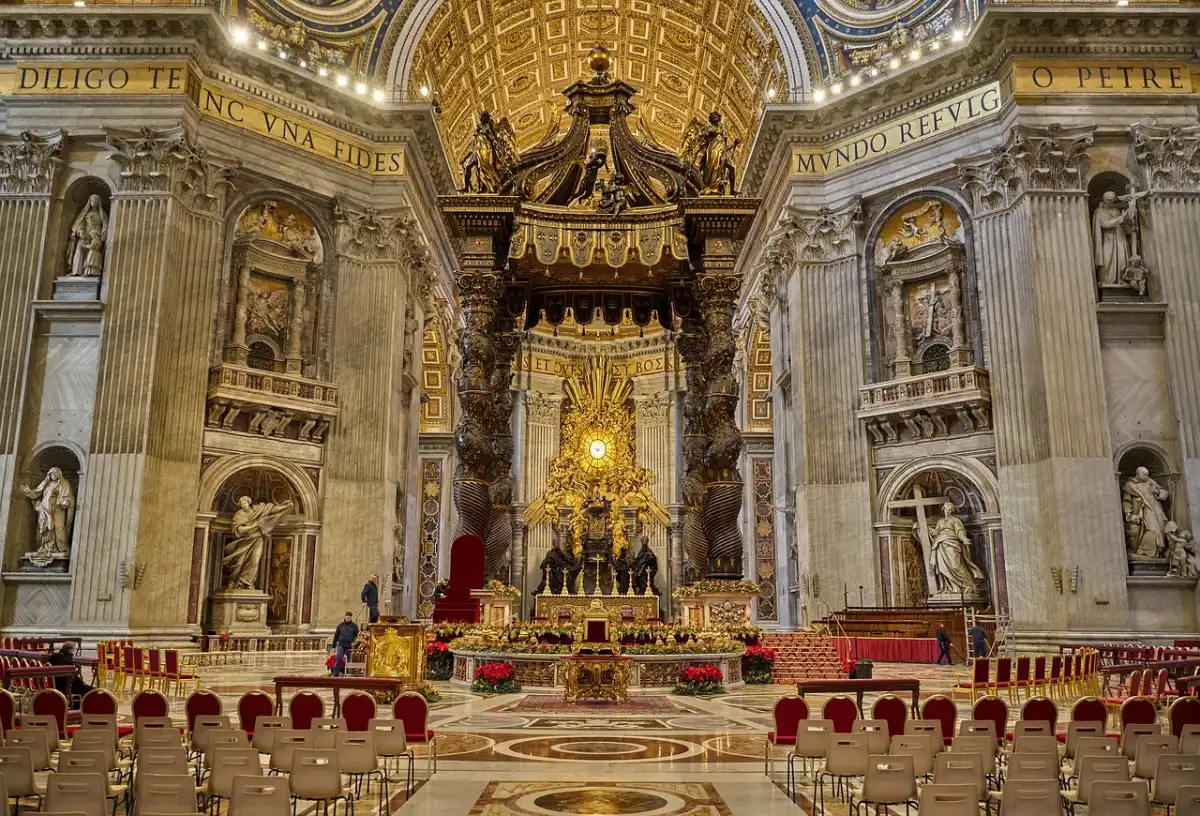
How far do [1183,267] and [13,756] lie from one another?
1774 centimetres

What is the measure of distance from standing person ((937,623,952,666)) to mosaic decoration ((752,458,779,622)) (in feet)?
26.0

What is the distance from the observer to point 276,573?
57.9ft

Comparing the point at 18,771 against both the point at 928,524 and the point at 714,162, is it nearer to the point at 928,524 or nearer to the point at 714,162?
the point at 714,162

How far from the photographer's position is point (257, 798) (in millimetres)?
3693

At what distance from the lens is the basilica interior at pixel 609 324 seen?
1258 cm

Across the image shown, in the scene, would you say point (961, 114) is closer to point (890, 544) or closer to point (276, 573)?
point (890, 544)

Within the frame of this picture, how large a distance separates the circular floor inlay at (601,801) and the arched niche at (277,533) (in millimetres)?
12839

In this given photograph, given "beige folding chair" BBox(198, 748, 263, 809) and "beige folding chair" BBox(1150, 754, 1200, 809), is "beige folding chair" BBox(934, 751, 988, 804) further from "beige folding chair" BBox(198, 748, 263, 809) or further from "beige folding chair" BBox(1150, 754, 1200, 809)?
"beige folding chair" BBox(198, 748, 263, 809)

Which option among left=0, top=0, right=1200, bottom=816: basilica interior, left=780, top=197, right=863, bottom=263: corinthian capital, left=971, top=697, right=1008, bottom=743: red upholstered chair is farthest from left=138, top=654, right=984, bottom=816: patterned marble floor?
left=780, top=197, right=863, bottom=263: corinthian capital

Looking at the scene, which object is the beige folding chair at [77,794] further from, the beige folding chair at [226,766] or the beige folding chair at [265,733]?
the beige folding chair at [265,733]

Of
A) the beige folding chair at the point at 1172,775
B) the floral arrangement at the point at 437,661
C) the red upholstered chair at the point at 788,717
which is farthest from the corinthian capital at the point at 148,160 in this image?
the beige folding chair at the point at 1172,775

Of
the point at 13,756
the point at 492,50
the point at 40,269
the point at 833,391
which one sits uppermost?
the point at 492,50

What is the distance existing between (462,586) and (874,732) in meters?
10.7

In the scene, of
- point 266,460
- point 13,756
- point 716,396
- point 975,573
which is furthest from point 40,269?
point 975,573
